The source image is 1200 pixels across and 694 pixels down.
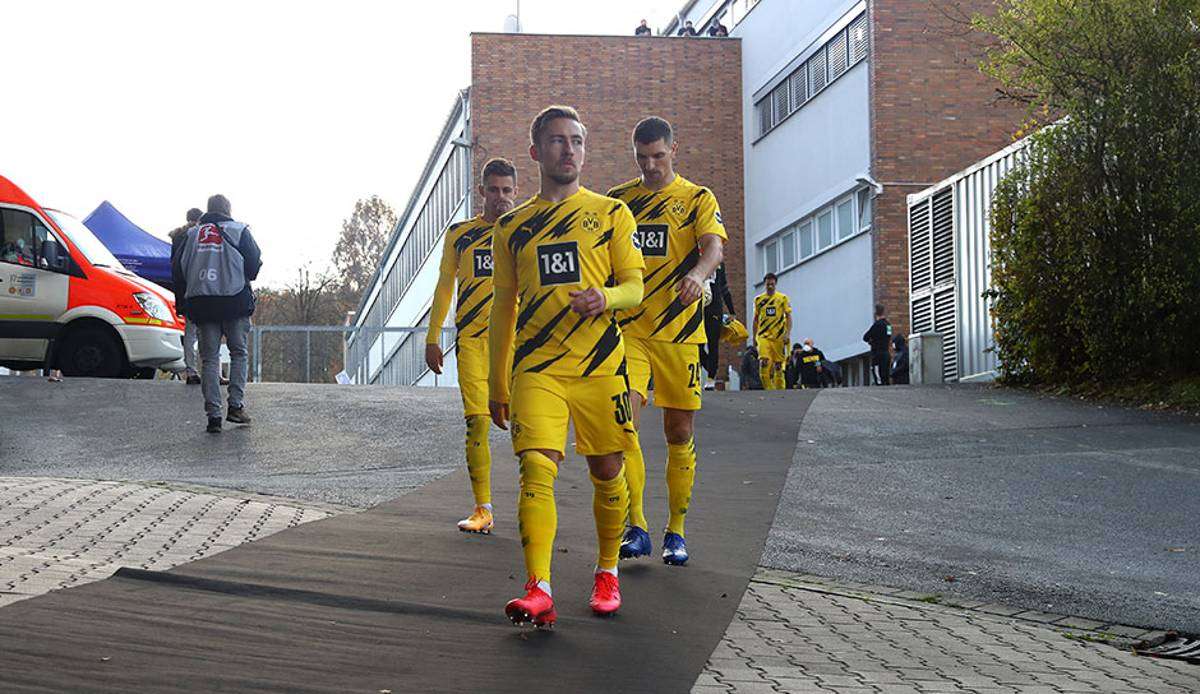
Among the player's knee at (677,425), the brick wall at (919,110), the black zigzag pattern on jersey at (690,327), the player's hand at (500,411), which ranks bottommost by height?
the player's knee at (677,425)

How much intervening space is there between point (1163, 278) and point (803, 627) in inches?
542

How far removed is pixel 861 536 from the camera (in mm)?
9531

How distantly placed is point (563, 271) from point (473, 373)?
259 centimetres

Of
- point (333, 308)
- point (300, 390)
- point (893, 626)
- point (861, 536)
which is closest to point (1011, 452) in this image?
point (861, 536)

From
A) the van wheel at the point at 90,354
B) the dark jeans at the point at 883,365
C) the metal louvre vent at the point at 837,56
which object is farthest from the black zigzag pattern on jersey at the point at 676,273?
the metal louvre vent at the point at 837,56

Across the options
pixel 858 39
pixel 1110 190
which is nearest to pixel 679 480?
pixel 1110 190

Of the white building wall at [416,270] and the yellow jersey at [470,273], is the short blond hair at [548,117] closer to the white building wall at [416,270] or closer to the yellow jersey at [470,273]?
the yellow jersey at [470,273]

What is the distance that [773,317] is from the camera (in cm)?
2602

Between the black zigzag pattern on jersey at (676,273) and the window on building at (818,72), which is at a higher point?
the window on building at (818,72)

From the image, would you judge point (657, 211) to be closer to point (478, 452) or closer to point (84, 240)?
point (478, 452)

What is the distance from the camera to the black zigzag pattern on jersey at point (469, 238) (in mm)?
8914

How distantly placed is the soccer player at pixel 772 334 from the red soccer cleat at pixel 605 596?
19.6 metres

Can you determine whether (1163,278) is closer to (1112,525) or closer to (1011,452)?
(1011,452)

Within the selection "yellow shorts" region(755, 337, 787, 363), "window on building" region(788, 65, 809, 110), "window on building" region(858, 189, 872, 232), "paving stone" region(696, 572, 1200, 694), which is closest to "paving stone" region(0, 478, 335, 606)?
"paving stone" region(696, 572, 1200, 694)
